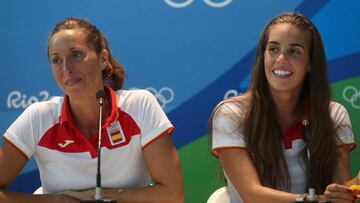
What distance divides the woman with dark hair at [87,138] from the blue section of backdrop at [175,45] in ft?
1.58

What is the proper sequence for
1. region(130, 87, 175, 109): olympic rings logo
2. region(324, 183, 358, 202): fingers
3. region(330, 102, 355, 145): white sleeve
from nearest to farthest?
1. region(324, 183, 358, 202): fingers
2. region(330, 102, 355, 145): white sleeve
3. region(130, 87, 175, 109): olympic rings logo

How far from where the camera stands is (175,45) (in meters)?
2.99

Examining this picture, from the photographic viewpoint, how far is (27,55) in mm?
3064

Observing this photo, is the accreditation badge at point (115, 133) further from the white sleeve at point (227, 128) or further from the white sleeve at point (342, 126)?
the white sleeve at point (342, 126)

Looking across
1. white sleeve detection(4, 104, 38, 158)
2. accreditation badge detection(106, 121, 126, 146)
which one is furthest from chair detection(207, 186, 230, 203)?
white sleeve detection(4, 104, 38, 158)

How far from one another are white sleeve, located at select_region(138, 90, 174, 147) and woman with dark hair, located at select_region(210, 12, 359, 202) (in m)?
0.22

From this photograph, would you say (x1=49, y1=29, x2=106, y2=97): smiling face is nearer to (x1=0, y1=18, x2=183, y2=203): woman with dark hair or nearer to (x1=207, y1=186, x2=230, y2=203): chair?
(x1=0, y1=18, x2=183, y2=203): woman with dark hair

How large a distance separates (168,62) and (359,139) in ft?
3.17

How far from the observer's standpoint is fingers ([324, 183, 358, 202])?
210cm

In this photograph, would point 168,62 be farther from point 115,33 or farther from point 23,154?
point 23,154

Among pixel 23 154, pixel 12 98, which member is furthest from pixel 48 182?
pixel 12 98

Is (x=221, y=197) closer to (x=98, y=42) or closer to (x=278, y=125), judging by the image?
(x=278, y=125)

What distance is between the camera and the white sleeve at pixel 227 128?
8.04ft

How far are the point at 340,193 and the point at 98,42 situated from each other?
A: 3.65 ft
